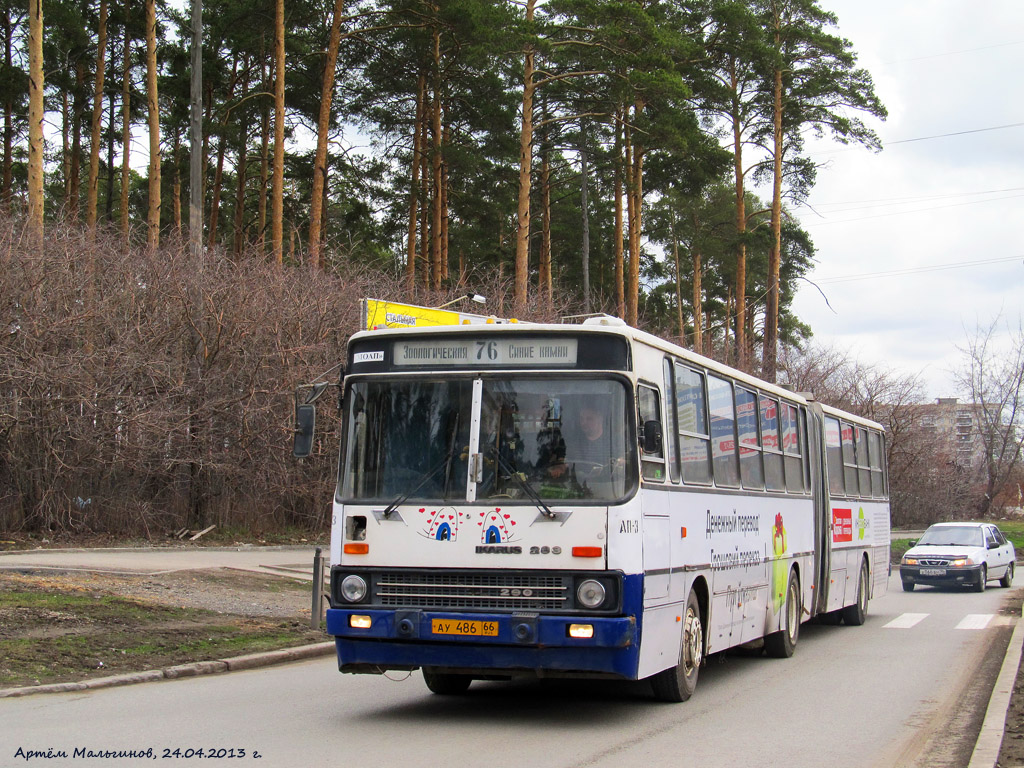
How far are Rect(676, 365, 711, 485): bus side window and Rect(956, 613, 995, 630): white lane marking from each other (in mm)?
9435

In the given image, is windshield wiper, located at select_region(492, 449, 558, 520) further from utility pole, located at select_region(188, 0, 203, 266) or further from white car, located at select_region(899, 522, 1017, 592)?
white car, located at select_region(899, 522, 1017, 592)

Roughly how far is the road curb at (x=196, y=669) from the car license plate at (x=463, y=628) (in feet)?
12.4

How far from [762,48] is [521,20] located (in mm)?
12321

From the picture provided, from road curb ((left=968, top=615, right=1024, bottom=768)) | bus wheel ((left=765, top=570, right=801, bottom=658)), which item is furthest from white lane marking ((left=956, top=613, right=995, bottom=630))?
road curb ((left=968, top=615, right=1024, bottom=768))

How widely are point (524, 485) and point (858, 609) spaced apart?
11.8 metres

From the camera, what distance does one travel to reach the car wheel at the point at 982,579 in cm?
2694

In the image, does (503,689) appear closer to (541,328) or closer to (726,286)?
(541,328)

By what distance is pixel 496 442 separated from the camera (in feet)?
29.7

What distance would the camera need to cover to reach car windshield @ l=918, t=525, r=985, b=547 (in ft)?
91.8

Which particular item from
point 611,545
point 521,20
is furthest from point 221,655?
point 521,20

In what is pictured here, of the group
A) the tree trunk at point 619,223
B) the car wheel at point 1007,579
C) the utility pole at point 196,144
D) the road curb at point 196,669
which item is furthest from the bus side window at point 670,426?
the tree trunk at point 619,223

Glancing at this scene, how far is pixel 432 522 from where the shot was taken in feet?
29.4

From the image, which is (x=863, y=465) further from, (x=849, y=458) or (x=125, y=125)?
(x=125, y=125)

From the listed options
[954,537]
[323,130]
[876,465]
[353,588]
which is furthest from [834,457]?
[323,130]
